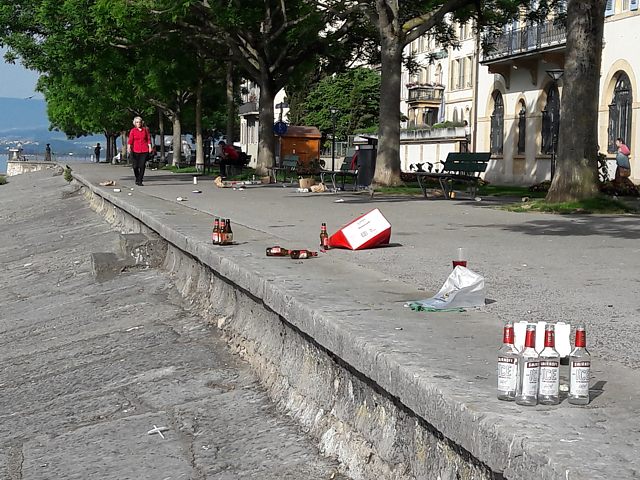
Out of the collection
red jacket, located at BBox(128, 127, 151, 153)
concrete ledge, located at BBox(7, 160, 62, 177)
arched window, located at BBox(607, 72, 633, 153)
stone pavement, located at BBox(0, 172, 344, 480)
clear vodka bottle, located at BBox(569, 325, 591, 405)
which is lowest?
concrete ledge, located at BBox(7, 160, 62, 177)

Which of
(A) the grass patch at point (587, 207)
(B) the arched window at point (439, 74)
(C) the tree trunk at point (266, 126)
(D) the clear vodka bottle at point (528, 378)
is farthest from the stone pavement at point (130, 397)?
(B) the arched window at point (439, 74)

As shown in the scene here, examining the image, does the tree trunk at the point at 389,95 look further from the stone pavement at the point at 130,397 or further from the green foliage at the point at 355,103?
the green foliage at the point at 355,103

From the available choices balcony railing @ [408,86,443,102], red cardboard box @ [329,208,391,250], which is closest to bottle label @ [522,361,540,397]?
red cardboard box @ [329,208,391,250]

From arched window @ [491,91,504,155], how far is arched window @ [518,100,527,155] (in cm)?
169

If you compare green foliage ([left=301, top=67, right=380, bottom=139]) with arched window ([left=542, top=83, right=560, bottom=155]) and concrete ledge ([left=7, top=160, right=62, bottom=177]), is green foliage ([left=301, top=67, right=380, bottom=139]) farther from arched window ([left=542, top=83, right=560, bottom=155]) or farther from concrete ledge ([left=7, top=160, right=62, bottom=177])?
arched window ([left=542, top=83, right=560, bottom=155])

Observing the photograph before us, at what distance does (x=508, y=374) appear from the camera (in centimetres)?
373

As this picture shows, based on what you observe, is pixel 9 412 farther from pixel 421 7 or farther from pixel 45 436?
pixel 421 7

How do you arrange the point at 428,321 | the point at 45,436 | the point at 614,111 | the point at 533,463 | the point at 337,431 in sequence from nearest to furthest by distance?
1. the point at 533,463
2. the point at 337,431
3. the point at 428,321
4. the point at 45,436
5. the point at 614,111

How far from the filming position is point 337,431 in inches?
197

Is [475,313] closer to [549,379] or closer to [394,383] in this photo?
[394,383]

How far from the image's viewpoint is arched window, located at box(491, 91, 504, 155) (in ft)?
159

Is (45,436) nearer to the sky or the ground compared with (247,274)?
nearer to the ground

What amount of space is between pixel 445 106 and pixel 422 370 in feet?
221

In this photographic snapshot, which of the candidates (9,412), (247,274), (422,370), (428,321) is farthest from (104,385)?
(422,370)
